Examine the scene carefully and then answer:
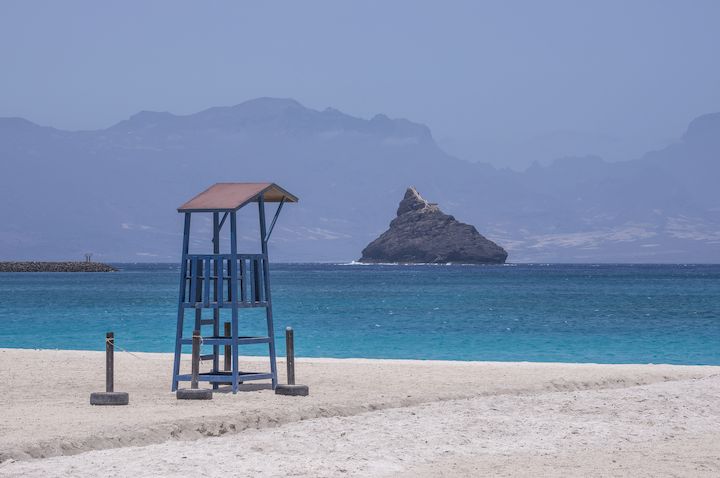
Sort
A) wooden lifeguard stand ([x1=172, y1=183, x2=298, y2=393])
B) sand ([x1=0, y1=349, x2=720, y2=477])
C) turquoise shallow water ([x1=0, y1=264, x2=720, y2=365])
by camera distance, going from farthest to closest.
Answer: turquoise shallow water ([x1=0, y1=264, x2=720, y2=365]) < wooden lifeguard stand ([x1=172, y1=183, x2=298, y2=393]) < sand ([x1=0, y1=349, x2=720, y2=477])

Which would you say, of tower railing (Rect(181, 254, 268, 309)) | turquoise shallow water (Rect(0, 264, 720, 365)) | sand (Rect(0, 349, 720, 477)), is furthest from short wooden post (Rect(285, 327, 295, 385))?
turquoise shallow water (Rect(0, 264, 720, 365))

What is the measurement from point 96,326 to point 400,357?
25357mm

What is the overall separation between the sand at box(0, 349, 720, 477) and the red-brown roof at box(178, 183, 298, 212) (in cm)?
365

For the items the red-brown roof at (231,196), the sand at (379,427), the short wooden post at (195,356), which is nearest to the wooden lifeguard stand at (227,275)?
the red-brown roof at (231,196)

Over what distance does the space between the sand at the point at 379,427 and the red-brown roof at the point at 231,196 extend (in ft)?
12.0

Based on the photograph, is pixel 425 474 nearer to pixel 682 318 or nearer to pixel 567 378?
pixel 567 378

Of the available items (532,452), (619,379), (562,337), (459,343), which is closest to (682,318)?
(562,337)

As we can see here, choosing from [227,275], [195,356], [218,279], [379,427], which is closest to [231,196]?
[227,275]

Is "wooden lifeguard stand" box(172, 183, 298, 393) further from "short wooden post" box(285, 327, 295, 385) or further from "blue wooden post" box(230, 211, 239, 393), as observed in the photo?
"short wooden post" box(285, 327, 295, 385)

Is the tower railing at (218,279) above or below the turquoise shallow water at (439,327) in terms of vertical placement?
above

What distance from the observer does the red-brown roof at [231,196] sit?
2180 centimetres

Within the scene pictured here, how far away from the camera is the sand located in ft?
50.3

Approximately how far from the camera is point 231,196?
22422mm

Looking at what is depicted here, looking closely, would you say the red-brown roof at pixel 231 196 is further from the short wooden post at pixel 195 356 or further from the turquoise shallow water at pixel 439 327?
the turquoise shallow water at pixel 439 327
